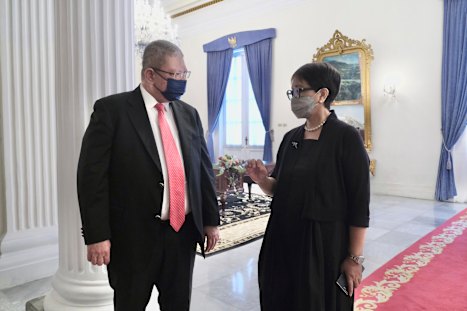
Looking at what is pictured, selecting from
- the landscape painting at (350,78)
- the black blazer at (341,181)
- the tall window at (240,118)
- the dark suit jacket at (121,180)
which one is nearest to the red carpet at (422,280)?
the black blazer at (341,181)

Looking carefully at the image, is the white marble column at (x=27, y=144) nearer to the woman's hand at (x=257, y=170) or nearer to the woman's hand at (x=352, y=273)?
the woman's hand at (x=257, y=170)

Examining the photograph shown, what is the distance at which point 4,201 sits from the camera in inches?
123

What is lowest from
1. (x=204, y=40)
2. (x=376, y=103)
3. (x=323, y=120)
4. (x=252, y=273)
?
(x=252, y=273)

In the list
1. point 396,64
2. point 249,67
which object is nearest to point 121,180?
point 396,64

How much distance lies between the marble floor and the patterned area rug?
0.61 feet

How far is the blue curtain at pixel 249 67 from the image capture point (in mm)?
9375

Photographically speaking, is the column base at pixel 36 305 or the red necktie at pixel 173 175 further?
the column base at pixel 36 305

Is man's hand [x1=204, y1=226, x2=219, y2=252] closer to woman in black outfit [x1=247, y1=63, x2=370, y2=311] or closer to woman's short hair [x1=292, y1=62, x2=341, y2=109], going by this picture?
woman in black outfit [x1=247, y1=63, x2=370, y2=311]

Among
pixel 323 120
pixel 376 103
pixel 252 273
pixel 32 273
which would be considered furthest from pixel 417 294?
pixel 376 103

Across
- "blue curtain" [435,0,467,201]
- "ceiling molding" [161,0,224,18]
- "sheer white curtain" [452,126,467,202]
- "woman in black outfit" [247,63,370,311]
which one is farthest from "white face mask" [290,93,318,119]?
"ceiling molding" [161,0,224,18]

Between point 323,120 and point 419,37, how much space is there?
21.1ft

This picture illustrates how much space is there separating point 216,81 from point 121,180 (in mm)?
9453

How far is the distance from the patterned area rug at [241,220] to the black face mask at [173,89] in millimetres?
2761

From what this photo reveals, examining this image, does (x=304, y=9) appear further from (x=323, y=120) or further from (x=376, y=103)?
(x=323, y=120)
